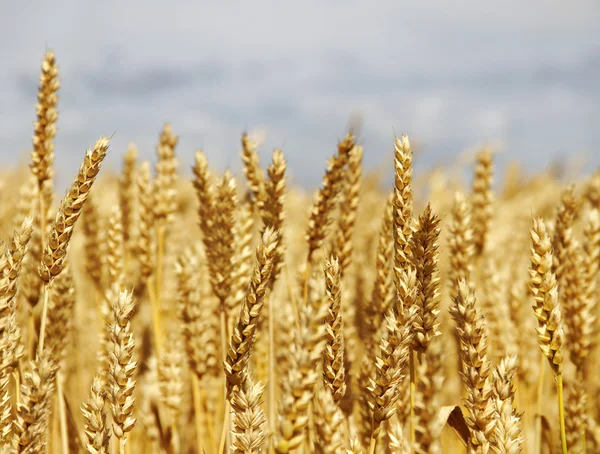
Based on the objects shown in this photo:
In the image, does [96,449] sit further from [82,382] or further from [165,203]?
[82,382]

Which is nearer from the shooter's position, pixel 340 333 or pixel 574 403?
pixel 340 333

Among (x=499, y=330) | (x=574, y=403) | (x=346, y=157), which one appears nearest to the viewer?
(x=574, y=403)

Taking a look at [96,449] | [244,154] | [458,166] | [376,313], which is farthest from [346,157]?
[458,166]

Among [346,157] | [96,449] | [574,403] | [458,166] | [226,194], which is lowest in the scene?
[96,449]

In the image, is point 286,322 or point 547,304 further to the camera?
point 286,322

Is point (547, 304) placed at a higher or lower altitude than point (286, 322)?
lower

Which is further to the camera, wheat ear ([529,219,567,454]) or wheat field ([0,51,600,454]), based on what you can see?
wheat ear ([529,219,567,454])

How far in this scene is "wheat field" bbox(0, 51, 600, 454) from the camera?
3.61 ft

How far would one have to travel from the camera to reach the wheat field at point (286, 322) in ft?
3.61

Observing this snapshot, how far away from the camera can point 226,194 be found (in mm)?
1783

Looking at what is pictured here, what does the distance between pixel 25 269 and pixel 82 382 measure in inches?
47.8

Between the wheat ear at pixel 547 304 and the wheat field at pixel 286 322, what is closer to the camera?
the wheat field at pixel 286 322

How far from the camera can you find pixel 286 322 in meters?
2.22

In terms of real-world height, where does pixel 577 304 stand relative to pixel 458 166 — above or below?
below
